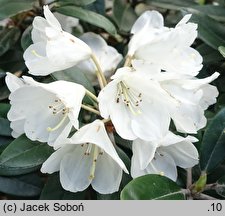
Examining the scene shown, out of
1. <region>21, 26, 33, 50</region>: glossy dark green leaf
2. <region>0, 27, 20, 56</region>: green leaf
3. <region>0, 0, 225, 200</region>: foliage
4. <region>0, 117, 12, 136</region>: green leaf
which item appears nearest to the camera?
<region>0, 0, 225, 200</region>: foliage

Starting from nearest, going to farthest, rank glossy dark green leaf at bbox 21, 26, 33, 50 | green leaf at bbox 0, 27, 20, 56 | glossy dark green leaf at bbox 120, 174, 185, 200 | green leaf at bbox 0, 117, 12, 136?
glossy dark green leaf at bbox 120, 174, 185, 200
green leaf at bbox 0, 117, 12, 136
glossy dark green leaf at bbox 21, 26, 33, 50
green leaf at bbox 0, 27, 20, 56

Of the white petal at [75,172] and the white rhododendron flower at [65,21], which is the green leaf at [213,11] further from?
the white petal at [75,172]

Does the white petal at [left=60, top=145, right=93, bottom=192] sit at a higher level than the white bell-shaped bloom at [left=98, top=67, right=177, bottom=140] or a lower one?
lower

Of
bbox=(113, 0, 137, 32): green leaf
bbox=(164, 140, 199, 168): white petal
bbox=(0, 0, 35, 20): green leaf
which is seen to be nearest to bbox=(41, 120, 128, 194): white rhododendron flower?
bbox=(164, 140, 199, 168): white petal

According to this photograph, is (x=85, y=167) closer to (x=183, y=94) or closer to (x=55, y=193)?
(x=55, y=193)

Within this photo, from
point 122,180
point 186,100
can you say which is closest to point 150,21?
point 186,100

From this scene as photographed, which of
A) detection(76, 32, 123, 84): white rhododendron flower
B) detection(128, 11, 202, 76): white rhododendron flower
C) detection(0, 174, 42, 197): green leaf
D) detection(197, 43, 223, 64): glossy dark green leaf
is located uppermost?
detection(128, 11, 202, 76): white rhododendron flower

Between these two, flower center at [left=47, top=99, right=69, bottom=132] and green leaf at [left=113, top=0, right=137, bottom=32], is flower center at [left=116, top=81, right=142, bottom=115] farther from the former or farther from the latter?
green leaf at [left=113, top=0, right=137, bottom=32]
